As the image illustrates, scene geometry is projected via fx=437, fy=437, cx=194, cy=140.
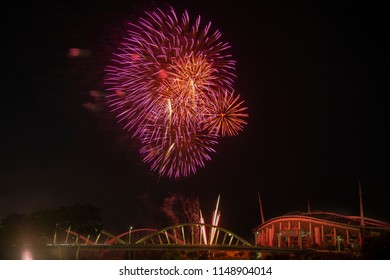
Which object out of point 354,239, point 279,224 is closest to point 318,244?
point 354,239

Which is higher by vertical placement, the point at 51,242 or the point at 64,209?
the point at 64,209

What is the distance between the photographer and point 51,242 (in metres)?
81.0

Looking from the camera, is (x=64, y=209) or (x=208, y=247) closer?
(x=208, y=247)

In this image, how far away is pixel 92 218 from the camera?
84062 millimetres
